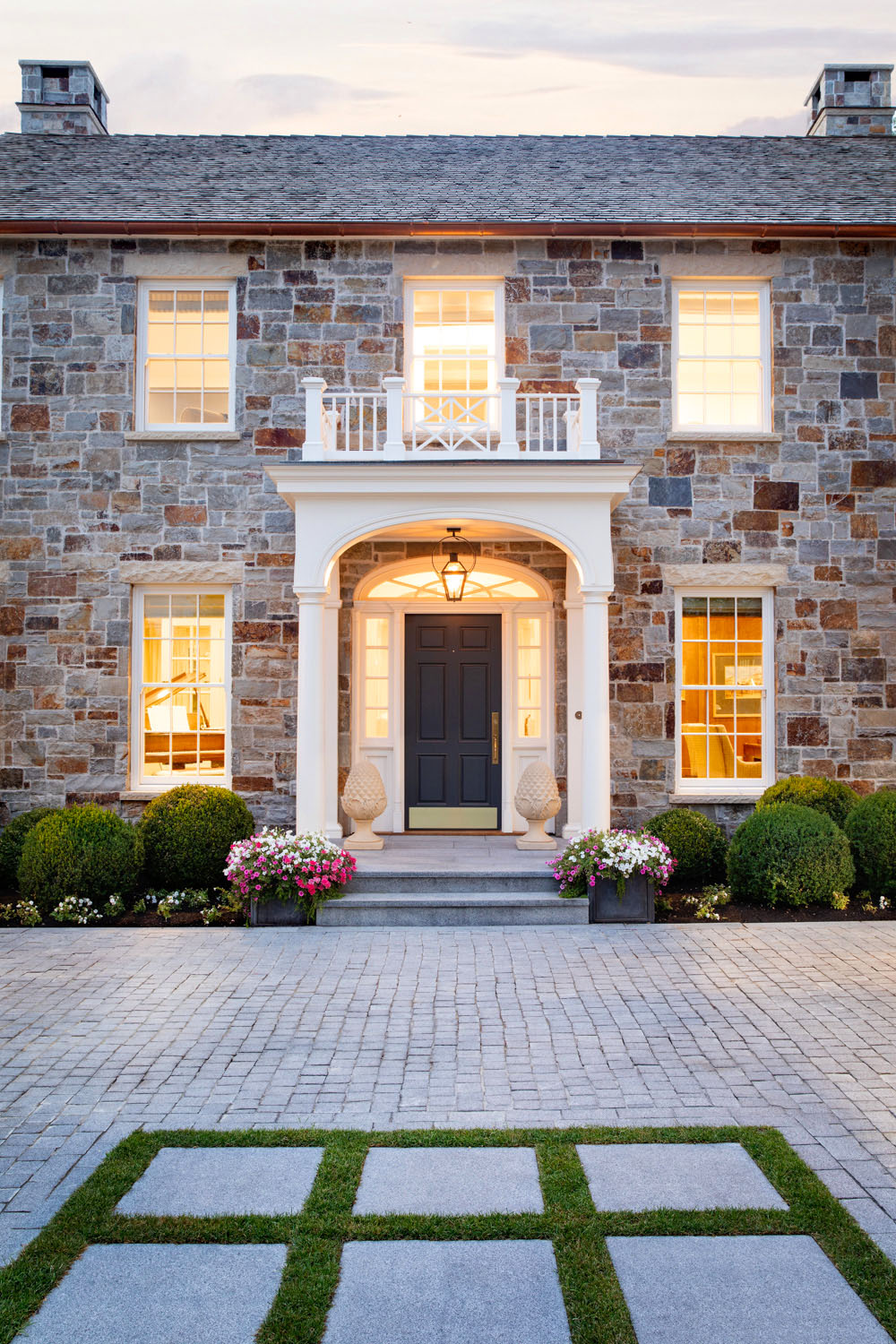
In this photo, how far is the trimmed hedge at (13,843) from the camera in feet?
32.3

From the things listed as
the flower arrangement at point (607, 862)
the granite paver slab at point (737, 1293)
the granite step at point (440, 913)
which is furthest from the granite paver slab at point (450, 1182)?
the flower arrangement at point (607, 862)

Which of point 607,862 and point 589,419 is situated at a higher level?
point 589,419

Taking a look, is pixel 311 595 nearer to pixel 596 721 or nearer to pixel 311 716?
pixel 311 716

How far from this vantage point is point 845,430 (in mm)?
11055

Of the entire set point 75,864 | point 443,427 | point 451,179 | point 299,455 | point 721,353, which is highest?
point 451,179

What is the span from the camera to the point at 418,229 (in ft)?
35.2

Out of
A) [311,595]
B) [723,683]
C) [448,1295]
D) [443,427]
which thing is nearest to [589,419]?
[443,427]

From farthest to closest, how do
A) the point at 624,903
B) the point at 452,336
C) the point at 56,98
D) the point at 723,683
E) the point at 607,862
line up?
the point at 56,98, the point at 452,336, the point at 723,683, the point at 624,903, the point at 607,862

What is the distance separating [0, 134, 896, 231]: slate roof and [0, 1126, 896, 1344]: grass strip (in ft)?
30.7

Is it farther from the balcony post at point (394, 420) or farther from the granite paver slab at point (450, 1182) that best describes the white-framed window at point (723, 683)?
the granite paver slab at point (450, 1182)

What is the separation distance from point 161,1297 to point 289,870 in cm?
534

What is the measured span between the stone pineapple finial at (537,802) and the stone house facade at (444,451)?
2.77 feet

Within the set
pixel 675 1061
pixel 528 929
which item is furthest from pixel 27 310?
pixel 675 1061

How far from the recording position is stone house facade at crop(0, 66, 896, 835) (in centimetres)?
1090
